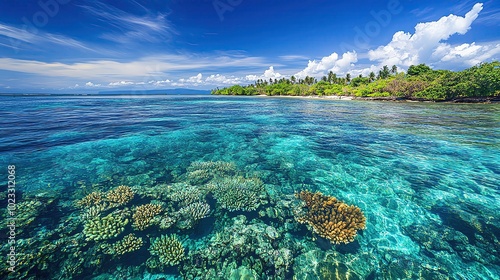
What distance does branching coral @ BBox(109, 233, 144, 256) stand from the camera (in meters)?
5.09

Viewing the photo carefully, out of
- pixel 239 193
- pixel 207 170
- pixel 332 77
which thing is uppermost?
pixel 332 77

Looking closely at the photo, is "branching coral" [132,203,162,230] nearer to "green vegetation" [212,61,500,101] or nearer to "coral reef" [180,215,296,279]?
"coral reef" [180,215,296,279]

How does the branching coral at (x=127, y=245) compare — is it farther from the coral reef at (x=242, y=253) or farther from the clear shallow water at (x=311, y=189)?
the coral reef at (x=242, y=253)

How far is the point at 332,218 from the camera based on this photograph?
6.22m

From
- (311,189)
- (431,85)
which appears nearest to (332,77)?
(431,85)

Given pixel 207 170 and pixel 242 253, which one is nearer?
pixel 242 253

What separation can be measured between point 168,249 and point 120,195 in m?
3.78

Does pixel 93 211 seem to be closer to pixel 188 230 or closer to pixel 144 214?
pixel 144 214

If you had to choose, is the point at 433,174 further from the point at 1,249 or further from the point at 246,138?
the point at 1,249

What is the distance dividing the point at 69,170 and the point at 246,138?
12.1 meters

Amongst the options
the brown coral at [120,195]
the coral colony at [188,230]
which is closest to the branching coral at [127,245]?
the coral colony at [188,230]

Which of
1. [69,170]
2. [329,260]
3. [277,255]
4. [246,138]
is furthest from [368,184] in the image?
[69,170]

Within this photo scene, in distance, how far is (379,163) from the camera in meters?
Answer: 10.9

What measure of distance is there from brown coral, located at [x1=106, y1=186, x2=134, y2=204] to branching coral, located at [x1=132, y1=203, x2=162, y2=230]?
996mm
